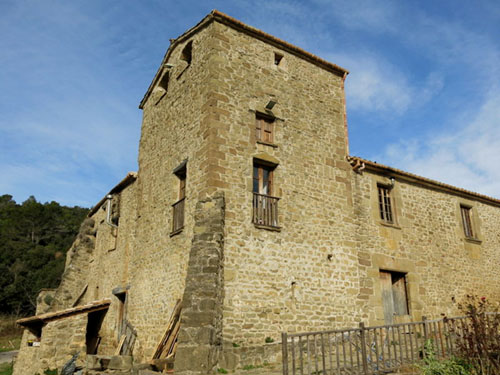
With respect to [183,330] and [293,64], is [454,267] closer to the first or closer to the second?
[293,64]

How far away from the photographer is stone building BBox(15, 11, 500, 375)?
357 inches

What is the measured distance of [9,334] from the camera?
30.4 meters

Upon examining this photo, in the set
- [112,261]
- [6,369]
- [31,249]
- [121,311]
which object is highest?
[31,249]

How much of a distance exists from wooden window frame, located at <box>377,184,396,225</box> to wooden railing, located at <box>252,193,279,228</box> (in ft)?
13.7

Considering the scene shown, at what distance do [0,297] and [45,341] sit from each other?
2952cm

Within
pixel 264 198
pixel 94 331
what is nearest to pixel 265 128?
pixel 264 198

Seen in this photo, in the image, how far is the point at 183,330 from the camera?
25.1ft

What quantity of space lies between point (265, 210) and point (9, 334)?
2923cm

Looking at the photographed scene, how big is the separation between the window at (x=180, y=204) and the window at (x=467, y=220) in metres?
10.5

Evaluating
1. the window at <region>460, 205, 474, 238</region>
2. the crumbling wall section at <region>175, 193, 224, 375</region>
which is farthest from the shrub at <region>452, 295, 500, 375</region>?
the window at <region>460, 205, 474, 238</region>

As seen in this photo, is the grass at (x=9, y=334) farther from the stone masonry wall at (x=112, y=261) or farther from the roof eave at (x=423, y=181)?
the roof eave at (x=423, y=181)

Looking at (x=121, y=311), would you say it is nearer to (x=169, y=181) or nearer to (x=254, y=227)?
(x=169, y=181)

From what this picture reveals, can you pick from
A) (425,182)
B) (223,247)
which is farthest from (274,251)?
(425,182)

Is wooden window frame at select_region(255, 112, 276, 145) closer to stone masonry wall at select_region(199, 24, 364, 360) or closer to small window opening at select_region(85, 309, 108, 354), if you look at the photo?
stone masonry wall at select_region(199, 24, 364, 360)
